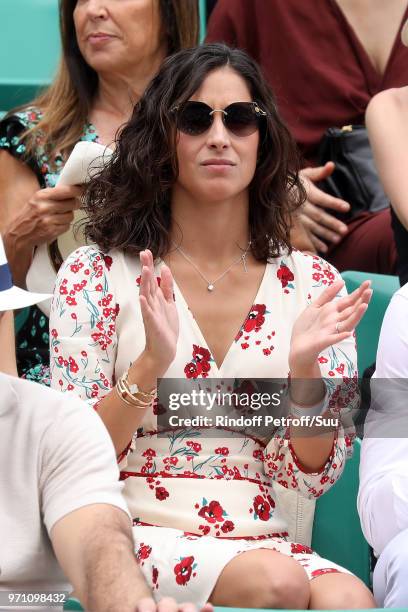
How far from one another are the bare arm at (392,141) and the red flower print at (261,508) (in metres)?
0.86

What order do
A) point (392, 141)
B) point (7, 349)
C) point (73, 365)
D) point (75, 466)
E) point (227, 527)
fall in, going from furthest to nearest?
point (392, 141) < point (7, 349) < point (73, 365) < point (227, 527) < point (75, 466)

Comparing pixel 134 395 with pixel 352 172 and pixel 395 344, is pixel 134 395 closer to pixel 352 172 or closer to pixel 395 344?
pixel 395 344

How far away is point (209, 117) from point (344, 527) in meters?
0.87

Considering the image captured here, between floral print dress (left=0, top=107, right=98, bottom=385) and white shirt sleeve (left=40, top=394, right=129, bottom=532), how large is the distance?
113cm

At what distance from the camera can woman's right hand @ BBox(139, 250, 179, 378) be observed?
2217 millimetres

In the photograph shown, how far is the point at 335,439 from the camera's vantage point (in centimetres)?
238

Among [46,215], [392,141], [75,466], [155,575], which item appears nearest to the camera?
[75,466]

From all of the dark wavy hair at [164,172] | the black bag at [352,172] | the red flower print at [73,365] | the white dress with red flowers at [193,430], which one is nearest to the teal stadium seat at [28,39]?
the black bag at [352,172]

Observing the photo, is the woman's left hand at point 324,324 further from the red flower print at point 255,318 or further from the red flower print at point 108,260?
the red flower print at point 108,260

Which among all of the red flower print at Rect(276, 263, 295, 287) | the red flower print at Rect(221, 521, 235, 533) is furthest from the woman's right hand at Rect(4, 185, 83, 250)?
the red flower print at Rect(221, 521, 235, 533)

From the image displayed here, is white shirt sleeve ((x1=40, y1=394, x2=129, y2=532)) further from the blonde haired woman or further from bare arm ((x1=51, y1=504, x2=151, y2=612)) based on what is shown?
the blonde haired woman

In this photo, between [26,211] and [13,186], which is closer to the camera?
[26,211]

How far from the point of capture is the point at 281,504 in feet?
7.99

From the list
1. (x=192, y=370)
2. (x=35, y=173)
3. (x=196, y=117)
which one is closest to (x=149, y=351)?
(x=192, y=370)
